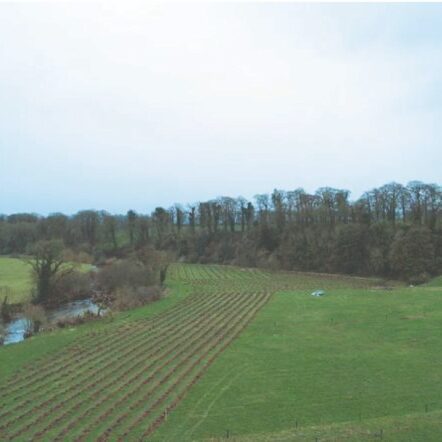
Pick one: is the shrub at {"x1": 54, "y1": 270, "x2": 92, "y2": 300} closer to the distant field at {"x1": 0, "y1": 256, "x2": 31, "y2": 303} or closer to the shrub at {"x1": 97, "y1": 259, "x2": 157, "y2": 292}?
the shrub at {"x1": 97, "y1": 259, "x2": 157, "y2": 292}

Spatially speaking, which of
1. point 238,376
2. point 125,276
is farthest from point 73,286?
point 238,376

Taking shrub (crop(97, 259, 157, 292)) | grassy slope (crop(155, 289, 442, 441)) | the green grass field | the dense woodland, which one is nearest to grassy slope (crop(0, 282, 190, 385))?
the green grass field

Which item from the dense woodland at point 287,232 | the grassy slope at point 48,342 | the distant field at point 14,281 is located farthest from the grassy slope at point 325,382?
the dense woodland at point 287,232

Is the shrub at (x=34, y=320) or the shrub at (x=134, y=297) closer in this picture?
the shrub at (x=34, y=320)

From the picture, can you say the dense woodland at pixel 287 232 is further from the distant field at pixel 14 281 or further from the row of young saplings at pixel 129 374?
the row of young saplings at pixel 129 374

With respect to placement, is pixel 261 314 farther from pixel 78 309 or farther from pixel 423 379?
pixel 78 309

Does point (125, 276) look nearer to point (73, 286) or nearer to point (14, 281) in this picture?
point (73, 286)

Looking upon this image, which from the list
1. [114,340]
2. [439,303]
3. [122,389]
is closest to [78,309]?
[114,340]
